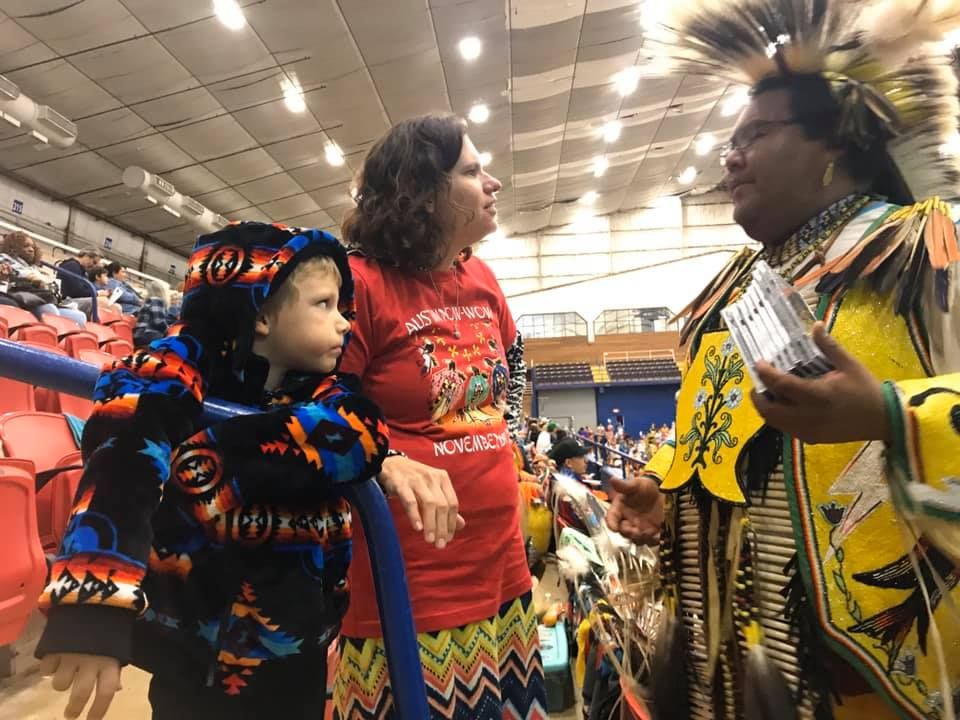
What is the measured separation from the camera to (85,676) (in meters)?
0.51

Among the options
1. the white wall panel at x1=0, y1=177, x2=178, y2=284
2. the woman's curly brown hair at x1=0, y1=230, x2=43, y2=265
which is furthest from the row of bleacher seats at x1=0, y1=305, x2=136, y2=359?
the white wall panel at x1=0, y1=177, x2=178, y2=284

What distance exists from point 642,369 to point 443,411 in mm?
15482

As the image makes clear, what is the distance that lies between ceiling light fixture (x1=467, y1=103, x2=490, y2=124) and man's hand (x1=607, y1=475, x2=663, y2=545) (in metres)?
8.10

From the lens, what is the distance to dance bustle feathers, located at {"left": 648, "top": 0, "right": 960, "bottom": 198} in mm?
905

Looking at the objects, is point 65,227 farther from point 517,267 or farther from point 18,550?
point 517,267

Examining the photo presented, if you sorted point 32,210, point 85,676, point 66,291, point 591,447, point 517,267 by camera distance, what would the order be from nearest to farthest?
point 85,676 → point 66,291 → point 591,447 → point 32,210 → point 517,267

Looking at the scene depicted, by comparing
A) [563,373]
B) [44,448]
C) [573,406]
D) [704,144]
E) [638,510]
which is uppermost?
[704,144]

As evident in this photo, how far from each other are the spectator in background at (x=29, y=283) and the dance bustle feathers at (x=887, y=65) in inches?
166

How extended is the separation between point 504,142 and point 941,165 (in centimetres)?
969

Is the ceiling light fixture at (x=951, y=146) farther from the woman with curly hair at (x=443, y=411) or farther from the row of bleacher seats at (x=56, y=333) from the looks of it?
the row of bleacher seats at (x=56, y=333)

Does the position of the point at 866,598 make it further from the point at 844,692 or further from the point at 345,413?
the point at 345,413

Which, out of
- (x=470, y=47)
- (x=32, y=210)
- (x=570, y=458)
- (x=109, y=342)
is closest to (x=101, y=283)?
(x=109, y=342)

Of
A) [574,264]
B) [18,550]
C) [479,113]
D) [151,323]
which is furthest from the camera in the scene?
[574,264]

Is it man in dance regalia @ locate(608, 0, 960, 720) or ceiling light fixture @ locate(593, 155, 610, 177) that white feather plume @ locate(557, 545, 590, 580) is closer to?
man in dance regalia @ locate(608, 0, 960, 720)
